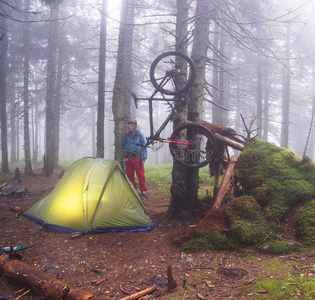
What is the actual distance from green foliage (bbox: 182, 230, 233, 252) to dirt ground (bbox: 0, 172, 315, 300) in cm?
13

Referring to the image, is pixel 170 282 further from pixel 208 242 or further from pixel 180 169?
pixel 180 169

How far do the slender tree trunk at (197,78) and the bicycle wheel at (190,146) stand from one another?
40 centimetres

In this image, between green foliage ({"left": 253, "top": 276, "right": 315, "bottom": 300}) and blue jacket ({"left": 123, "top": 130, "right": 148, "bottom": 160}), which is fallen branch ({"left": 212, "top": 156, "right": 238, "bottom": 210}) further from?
blue jacket ({"left": 123, "top": 130, "right": 148, "bottom": 160})

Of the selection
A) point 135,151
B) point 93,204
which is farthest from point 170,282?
point 135,151

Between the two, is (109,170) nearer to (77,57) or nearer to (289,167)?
(289,167)

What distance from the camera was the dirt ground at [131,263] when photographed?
2939mm

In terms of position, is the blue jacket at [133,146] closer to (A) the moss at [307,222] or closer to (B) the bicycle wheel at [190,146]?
(B) the bicycle wheel at [190,146]

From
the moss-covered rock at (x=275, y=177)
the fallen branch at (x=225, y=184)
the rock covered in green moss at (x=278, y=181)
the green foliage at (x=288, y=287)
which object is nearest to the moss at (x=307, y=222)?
the rock covered in green moss at (x=278, y=181)

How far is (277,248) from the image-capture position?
11.5 ft

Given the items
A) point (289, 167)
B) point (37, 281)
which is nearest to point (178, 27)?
point (289, 167)

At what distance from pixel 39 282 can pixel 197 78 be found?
5.19m

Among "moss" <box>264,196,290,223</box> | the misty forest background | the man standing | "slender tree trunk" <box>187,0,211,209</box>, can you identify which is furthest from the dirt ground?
the misty forest background

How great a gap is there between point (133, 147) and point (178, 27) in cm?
406

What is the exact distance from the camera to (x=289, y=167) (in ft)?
15.1
